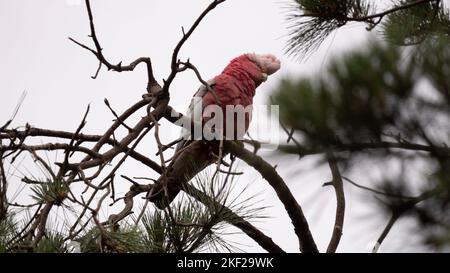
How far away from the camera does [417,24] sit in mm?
2842

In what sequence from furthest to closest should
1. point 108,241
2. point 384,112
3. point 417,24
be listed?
point 417,24 < point 108,241 < point 384,112

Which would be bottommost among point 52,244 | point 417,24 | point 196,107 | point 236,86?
point 52,244

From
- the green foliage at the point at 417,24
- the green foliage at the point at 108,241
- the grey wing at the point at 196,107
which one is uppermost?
the green foliage at the point at 417,24

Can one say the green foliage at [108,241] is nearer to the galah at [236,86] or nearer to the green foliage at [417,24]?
the galah at [236,86]

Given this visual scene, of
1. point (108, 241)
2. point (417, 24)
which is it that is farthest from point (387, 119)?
point (417, 24)

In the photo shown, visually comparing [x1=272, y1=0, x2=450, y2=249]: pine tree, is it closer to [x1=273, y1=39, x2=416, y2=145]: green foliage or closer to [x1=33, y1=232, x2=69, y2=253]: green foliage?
[x1=273, y1=39, x2=416, y2=145]: green foliage

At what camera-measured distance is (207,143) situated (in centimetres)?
320

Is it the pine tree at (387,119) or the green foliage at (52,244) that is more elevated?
the pine tree at (387,119)

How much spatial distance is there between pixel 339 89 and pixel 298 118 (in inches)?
4.1

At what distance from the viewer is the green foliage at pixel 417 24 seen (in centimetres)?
273

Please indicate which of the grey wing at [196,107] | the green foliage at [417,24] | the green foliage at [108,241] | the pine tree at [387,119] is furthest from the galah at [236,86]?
the pine tree at [387,119]

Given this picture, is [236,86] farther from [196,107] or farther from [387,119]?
[387,119]
